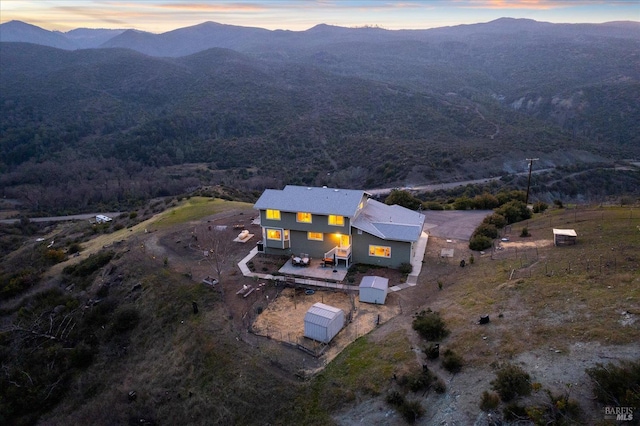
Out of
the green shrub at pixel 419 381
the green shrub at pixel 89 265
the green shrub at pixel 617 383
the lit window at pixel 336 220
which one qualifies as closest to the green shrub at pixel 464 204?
the lit window at pixel 336 220

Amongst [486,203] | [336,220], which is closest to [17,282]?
[336,220]

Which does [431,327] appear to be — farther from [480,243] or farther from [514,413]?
[480,243]

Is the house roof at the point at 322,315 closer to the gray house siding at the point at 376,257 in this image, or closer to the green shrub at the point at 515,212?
the gray house siding at the point at 376,257

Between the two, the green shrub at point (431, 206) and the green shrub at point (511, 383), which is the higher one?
the green shrub at point (511, 383)

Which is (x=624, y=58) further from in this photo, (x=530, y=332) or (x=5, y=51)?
(x=5, y=51)

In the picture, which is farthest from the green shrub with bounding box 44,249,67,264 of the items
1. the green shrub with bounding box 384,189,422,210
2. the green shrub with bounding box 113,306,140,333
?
the green shrub with bounding box 384,189,422,210

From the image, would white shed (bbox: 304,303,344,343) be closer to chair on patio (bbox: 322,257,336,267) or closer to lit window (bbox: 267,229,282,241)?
chair on patio (bbox: 322,257,336,267)

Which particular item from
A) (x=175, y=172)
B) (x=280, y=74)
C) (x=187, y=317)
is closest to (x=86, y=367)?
(x=187, y=317)
